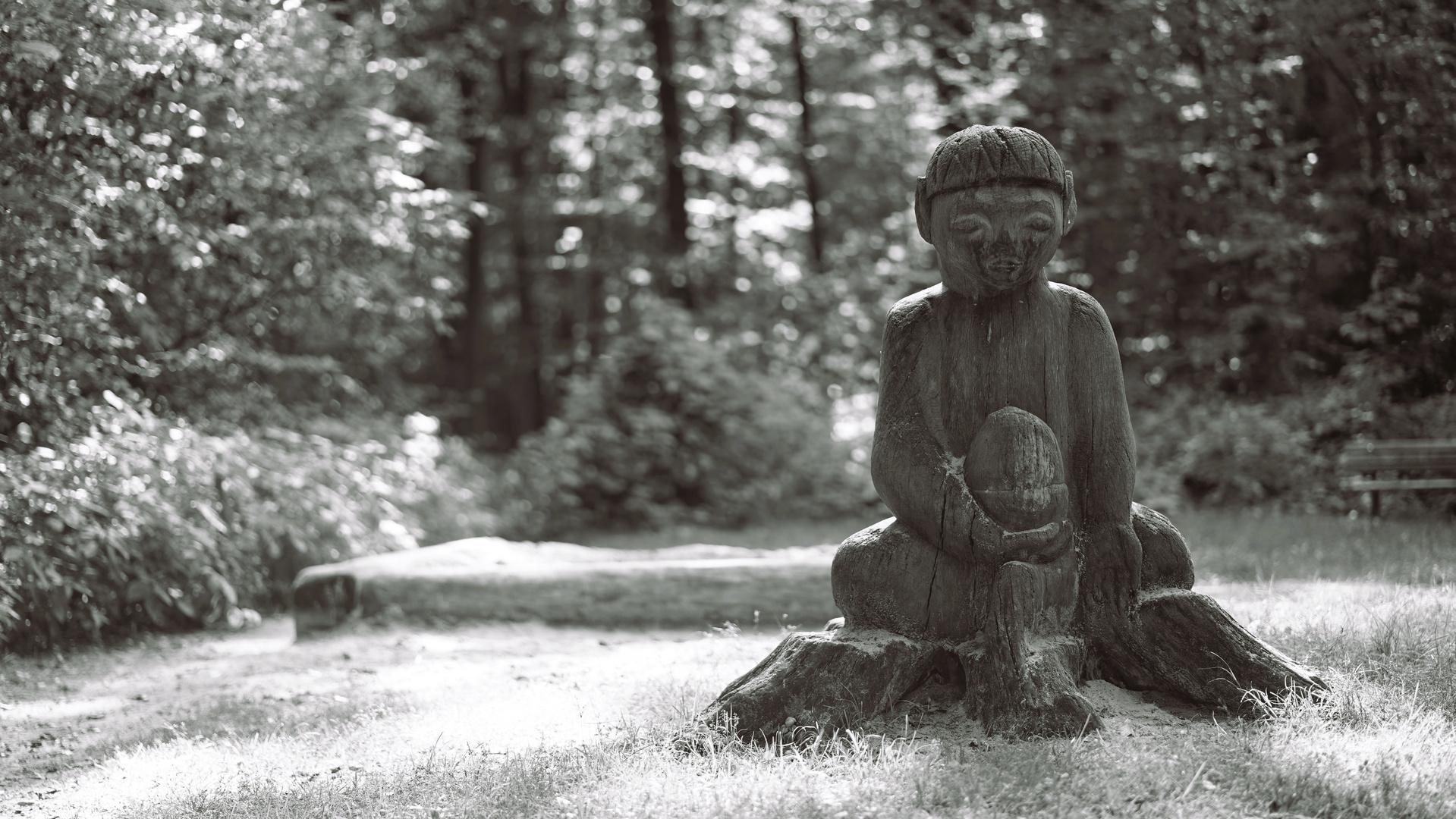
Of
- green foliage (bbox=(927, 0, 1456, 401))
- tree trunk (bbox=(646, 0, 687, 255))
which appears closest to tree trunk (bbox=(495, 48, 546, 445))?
tree trunk (bbox=(646, 0, 687, 255))

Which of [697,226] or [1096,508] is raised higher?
[697,226]

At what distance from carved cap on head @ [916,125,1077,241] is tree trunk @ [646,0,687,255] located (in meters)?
12.8

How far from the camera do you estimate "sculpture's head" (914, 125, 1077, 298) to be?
427 centimetres

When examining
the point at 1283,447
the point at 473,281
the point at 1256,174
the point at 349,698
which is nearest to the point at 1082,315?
the point at 349,698

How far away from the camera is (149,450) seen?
8.52 m

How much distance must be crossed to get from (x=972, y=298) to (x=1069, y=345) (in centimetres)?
43

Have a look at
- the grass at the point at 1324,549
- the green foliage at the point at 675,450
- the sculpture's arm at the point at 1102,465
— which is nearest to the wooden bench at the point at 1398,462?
the grass at the point at 1324,549

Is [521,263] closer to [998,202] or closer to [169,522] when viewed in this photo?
[169,522]

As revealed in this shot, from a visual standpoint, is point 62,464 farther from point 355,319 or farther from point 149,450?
point 355,319

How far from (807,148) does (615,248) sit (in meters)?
3.90

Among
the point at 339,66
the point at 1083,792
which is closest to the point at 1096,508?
the point at 1083,792

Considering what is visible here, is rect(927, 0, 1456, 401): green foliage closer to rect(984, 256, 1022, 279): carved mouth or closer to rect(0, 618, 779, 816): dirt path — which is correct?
rect(0, 618, 779, 816): dirt path

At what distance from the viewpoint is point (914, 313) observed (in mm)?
4656

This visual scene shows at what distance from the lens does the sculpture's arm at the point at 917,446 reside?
4344 millimetres
